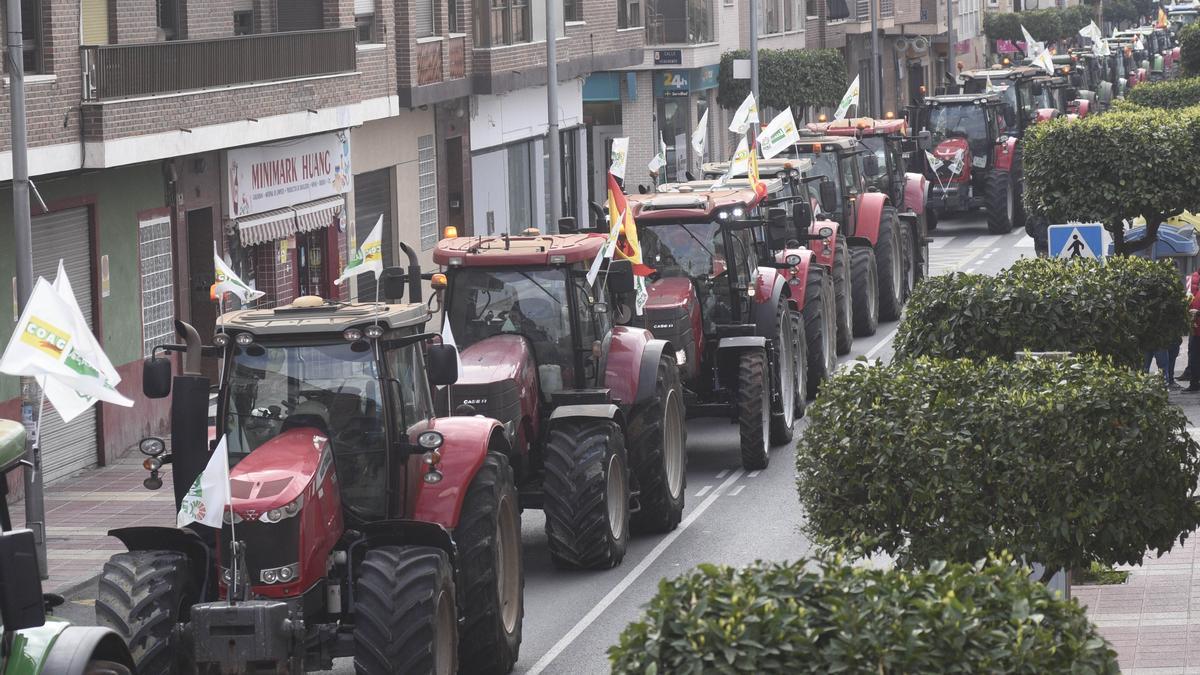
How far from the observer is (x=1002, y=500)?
34.0 ft

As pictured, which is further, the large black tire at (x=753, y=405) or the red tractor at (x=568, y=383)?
the large black tire at (x=753, y=405)

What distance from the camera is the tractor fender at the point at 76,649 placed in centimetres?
823

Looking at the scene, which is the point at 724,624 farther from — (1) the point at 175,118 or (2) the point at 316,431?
(1) the point at 175,118

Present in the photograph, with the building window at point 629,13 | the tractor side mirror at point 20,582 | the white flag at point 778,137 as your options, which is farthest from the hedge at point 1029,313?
the building window at point 629,13

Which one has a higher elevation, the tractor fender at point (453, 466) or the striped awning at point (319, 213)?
the striped awning at point (319, 213)

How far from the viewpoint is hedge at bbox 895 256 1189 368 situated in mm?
15273

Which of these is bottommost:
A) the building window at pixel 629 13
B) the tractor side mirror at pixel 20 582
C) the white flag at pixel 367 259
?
the tractor side mirror at pixel 20 582

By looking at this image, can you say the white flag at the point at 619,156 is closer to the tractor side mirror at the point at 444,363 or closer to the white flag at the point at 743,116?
the white flag at the point at 743,116

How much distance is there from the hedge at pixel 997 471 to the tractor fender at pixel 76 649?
367cm

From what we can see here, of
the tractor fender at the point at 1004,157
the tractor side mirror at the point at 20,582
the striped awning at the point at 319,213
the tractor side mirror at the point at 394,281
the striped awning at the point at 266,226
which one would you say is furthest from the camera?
the tractor fender at the point at 1004,157

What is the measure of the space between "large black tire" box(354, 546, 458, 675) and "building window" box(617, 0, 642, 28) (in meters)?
34.1

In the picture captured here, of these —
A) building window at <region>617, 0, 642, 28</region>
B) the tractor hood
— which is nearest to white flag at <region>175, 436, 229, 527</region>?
the tractor hood

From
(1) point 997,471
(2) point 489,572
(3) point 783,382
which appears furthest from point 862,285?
(1) point 997,471

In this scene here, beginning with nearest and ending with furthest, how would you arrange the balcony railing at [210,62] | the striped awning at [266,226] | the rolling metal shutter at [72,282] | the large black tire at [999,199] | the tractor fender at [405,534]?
the tractor fender at [405,534]
the rolling metal shutter at [72,282]
the balcony railing at [210,62]
the striped awning at [266,226]
the large black tire at [999,199]
